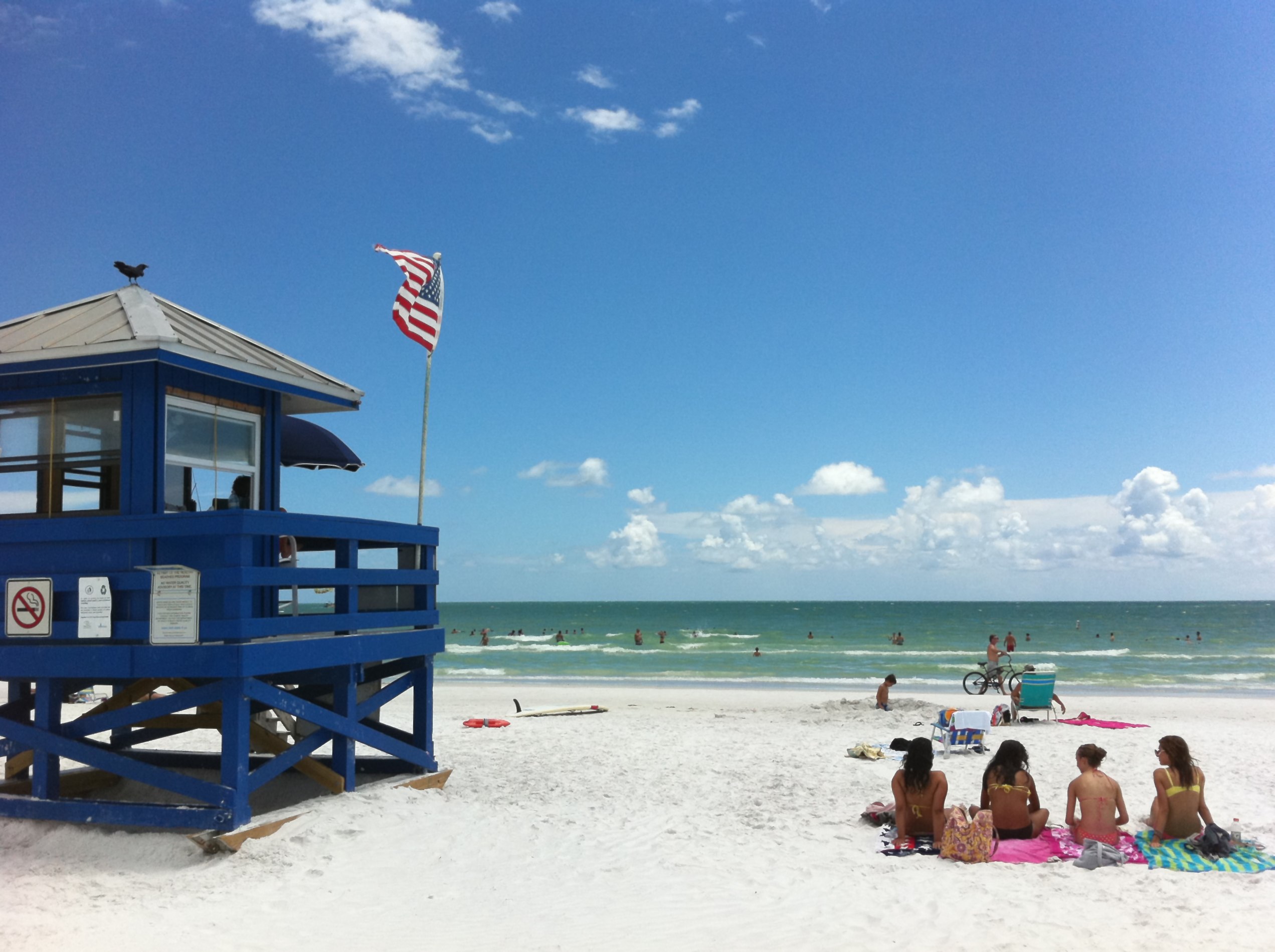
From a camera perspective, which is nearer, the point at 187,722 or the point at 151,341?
the point at 151,341

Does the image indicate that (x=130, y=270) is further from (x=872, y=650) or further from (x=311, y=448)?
(x=872, y=650)

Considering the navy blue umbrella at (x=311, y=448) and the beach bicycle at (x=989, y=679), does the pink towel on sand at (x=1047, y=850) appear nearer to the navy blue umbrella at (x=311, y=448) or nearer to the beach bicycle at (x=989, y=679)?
the navy blue umbrella at (x=311, y=448)

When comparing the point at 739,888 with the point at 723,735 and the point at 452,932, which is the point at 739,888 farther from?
the point at 723,735

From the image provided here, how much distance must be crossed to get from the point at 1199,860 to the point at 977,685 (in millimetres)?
21480

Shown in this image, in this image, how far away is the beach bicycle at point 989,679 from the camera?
83.8ft

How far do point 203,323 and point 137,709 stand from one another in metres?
3.54

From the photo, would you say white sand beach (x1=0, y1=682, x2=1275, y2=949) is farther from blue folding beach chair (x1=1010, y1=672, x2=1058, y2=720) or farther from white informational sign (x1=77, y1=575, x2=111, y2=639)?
blue folding beach chair (x1=1010, y1=672, x2=1058, y2=720)

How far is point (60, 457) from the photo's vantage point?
826cm

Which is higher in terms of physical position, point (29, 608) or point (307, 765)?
point (29, 608)

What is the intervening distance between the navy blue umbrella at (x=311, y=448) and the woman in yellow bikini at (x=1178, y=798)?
8.49 m

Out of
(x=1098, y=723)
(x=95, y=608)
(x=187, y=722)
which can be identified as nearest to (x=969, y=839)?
(x=95, y=608)

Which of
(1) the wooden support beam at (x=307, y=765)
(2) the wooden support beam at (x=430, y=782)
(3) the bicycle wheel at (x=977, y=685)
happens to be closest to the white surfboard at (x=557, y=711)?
(2) the wooden support beam at (x=430, y=782)

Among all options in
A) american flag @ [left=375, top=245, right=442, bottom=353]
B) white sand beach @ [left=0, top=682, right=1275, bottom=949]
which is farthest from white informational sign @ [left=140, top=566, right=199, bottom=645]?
american flag @ [left=375, top=245, right=442, bottom=353]

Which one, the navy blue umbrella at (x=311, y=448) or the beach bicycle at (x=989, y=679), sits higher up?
the navy blue umbrella at (x=311, y=448)
